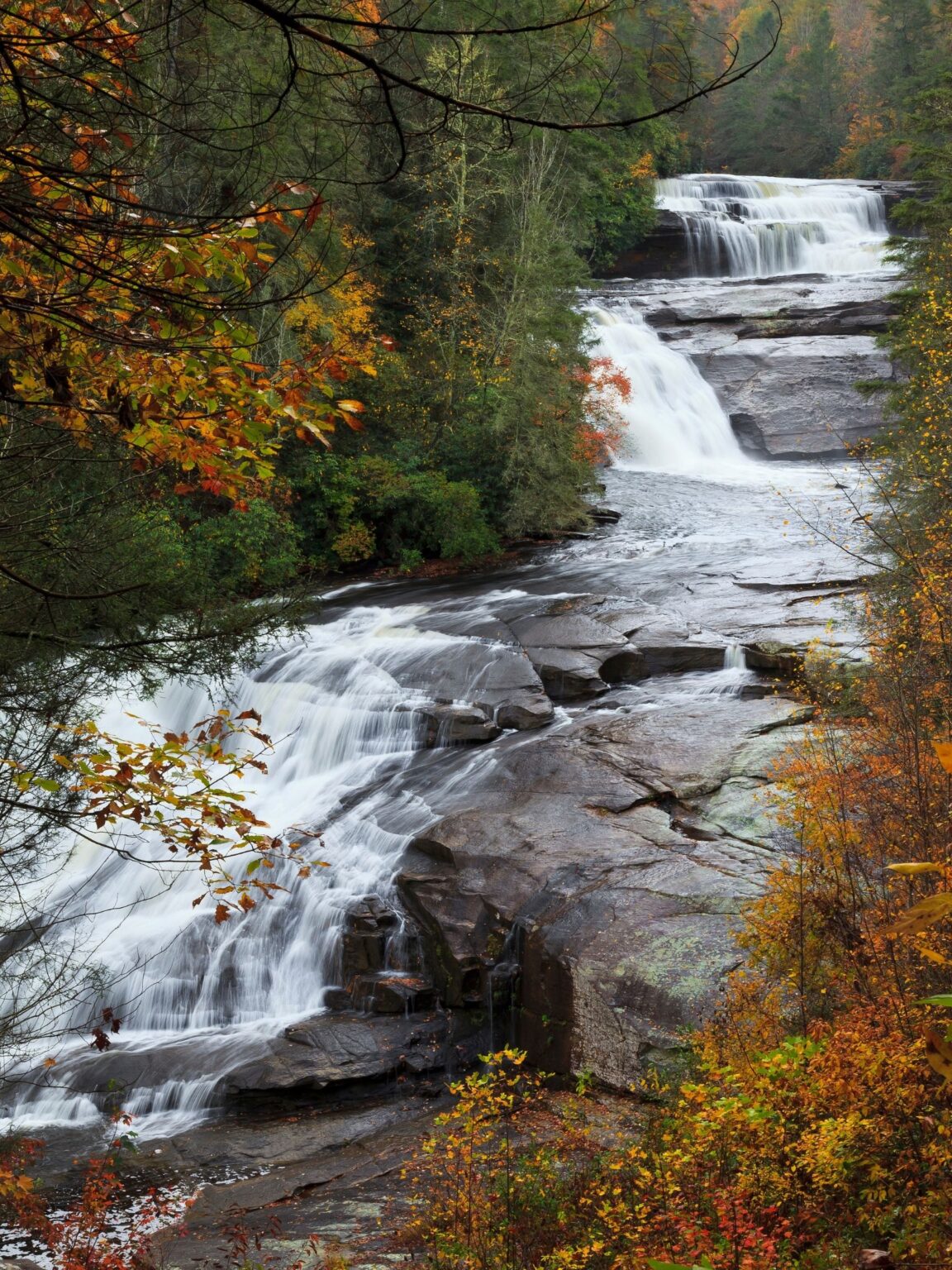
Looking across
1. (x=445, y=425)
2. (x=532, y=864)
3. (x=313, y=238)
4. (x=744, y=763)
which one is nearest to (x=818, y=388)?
(x=445, y=425)

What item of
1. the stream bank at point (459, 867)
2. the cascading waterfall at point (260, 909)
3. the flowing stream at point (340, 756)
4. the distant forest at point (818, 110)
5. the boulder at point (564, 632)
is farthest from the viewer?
the distant forest at point (818, 110)

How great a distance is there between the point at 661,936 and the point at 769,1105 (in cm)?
344

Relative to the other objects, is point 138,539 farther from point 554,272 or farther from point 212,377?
point 554,272

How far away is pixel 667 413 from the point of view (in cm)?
2681

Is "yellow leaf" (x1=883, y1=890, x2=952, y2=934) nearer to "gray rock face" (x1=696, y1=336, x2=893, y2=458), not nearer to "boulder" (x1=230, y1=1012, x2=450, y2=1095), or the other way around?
"boulder" (x1=230, y1=1012, x2=450, y2=1095)

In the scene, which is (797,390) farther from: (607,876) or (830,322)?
(607,876)

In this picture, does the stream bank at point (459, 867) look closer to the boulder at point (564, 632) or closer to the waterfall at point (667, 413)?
the boulder at point (564, 632)

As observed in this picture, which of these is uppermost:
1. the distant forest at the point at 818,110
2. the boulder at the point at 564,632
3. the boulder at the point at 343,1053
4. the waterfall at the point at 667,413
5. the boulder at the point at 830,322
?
the distant forest at the point at 818,110

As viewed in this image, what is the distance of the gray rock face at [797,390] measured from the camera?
26.1 m

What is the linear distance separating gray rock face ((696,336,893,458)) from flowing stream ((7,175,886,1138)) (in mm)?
1217

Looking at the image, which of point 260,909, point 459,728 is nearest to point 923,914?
point 260,909

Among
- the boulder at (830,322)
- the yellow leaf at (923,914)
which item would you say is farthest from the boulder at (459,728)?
the boulder at (830,322)

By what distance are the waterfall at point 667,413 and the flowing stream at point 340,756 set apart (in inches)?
18.2

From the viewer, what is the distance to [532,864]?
30.7 ft
